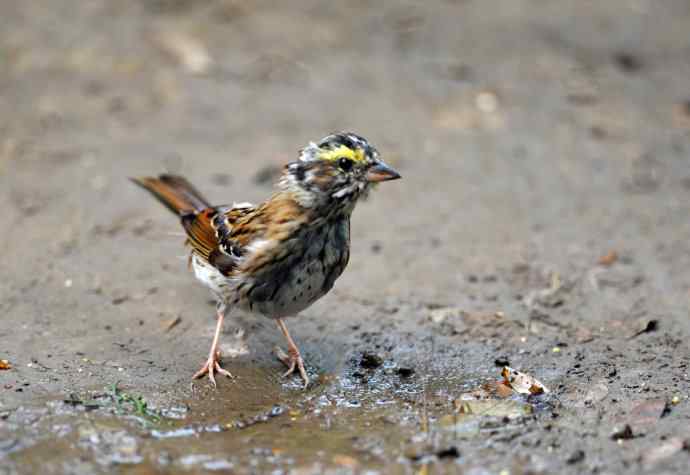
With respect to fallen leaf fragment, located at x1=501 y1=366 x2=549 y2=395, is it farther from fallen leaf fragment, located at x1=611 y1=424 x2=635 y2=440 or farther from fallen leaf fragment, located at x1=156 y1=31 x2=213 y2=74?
fallen leaf fragment, located at x1=156 y1=31 x2=213 y2=74

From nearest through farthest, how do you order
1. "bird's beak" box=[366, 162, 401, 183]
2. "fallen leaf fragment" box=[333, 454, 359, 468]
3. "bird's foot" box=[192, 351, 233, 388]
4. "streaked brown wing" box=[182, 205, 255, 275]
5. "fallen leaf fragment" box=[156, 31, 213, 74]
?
1. "fallen leaf fragment" box=[333, 454, 359, 468]
2. "bird's beak" box=[366, 162, 401, 183]
3. "bird's foot" box=[192, 351, 233, 388]
4. "streaked brown wing" box=[182, 205, 255, 275]
5. "fallen leaf fragment" box=[156, 31, 213, 74]

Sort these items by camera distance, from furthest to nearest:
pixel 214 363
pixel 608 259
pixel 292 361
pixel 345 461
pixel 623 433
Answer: pixel 608 259 < pixel 292 361 < pixel 214 363 < pixel 623 433 < pixel 345 461

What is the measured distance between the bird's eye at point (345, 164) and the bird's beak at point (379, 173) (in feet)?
0.38

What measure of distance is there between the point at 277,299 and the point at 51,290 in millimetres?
2121

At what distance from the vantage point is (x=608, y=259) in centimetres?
783

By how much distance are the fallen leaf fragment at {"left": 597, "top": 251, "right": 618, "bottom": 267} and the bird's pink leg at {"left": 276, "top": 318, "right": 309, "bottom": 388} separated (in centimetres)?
279

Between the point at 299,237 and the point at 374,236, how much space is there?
8.32ft

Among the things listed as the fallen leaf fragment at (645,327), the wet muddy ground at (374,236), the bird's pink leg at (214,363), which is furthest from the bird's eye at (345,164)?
the fallen leaf fragment at (645,327)

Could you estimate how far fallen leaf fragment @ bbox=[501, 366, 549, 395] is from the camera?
229 inches

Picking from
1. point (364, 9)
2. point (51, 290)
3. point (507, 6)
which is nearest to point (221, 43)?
point (364, 9)

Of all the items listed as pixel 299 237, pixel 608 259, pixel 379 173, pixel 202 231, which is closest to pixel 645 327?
pixel 608 259

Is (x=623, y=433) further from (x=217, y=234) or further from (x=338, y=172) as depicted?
(x=217, y=234)

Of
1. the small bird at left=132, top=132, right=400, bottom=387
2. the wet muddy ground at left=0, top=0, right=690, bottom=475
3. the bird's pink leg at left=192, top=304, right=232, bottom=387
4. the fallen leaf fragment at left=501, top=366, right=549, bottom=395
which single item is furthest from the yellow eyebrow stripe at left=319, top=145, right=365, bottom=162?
the fallen leaf fragment at left=501, top=366, right=549, bottom=395

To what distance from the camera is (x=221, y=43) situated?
36.6 ft
